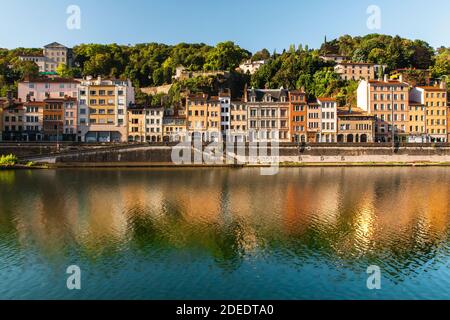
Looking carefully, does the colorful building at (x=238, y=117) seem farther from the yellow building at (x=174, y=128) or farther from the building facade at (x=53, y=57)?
the building facade at (x=53, y=57)

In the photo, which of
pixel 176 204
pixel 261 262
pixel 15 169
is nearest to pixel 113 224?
pixel 176 204

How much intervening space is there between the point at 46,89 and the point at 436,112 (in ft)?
257

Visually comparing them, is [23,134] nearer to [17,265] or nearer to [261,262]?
[17,265]

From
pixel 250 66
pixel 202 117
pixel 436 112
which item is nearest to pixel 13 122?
pixel 202 117

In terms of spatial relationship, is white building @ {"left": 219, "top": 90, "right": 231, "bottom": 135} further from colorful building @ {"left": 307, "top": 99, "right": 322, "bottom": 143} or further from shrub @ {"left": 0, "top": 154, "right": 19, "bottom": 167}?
shrub @ {"left": 0, "top": 154, "right": 19, "bottom": 167}

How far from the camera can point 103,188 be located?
47.6 metres

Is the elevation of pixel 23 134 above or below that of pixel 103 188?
above

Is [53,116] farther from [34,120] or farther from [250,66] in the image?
[250,66]

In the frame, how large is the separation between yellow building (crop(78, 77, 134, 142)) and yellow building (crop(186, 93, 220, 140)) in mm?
12653

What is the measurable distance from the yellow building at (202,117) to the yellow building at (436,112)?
40.6 m

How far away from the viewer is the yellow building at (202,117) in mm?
81438
